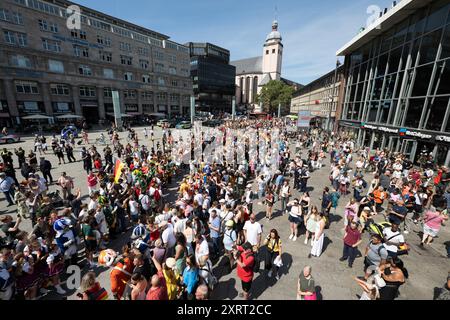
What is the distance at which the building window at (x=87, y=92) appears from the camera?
4266 centimetres

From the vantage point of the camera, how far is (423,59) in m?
16.9

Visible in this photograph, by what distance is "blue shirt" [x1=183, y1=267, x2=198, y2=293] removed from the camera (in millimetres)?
4121

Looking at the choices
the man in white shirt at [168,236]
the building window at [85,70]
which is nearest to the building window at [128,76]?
the building window at [85,70]

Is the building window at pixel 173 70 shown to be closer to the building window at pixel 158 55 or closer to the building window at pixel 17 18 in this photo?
the building window at pixel 158 55

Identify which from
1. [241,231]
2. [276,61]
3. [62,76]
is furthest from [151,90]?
[276,61]

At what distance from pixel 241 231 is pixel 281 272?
68.2 inches

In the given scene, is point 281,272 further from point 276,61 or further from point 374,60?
point 276,61

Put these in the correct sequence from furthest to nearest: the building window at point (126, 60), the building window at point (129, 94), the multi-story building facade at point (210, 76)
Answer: the multi-story building facade at point (210, 76) < the building window at point (129, 94) < the building window at point (126, 60)

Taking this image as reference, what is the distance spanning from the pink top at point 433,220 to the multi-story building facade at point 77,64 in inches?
2007

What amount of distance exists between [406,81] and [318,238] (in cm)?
2071

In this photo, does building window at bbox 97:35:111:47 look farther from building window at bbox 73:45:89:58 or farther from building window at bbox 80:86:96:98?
building window at bbox 80:86:96:98

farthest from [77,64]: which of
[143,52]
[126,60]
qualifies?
[143,52]

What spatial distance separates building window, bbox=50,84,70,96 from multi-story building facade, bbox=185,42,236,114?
162 ft
